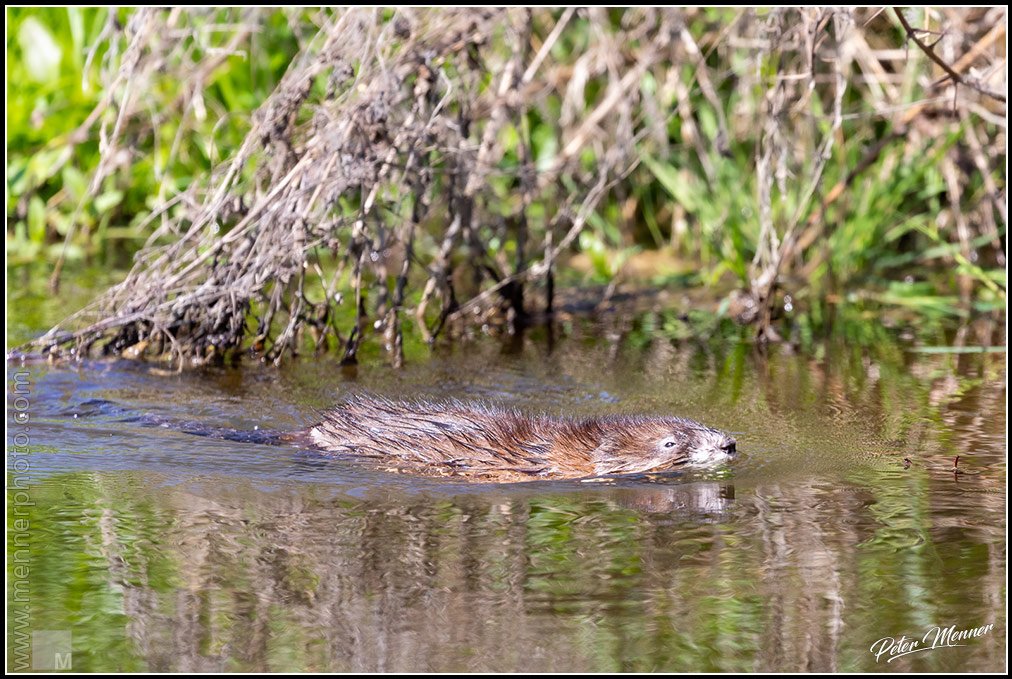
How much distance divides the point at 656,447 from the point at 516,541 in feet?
3.89

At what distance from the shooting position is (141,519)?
4766mm

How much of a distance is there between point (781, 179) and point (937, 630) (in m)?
3.79

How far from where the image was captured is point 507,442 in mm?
5645

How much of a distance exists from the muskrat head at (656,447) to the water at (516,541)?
0.12 meters

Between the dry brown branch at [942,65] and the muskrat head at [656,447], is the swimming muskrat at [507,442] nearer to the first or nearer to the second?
the muskrat head at [656,447]

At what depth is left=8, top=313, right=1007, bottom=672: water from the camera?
3.76 m

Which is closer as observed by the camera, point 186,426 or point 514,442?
point 514,442

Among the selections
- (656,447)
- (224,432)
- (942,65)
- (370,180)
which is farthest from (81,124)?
(942,65)

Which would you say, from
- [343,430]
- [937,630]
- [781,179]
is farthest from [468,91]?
[937,630]

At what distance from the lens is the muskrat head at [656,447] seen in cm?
552
